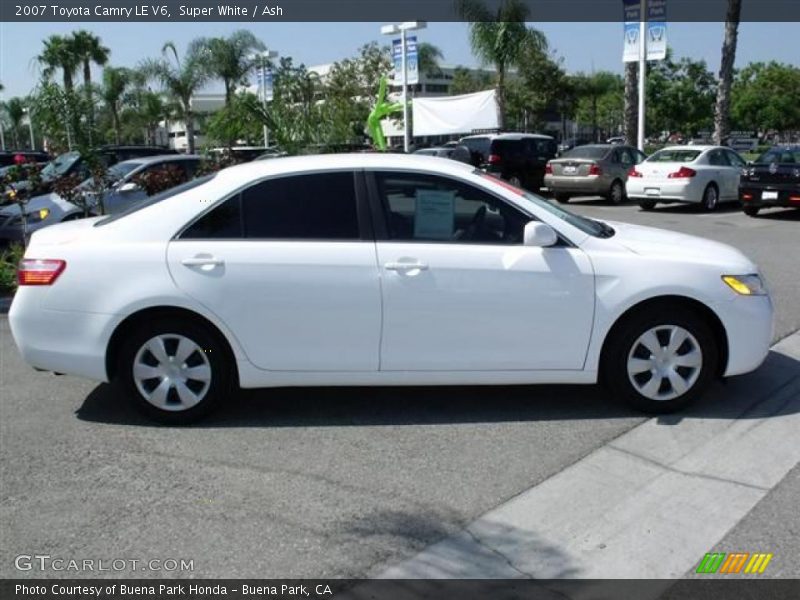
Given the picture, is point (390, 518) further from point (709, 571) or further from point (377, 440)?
point (709, 571)

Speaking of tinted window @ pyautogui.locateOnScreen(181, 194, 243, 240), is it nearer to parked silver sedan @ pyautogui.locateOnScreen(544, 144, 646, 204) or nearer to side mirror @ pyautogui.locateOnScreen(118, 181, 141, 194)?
side mirror @ pyautogui.locateOnScreen(118, 181, 141, 194)

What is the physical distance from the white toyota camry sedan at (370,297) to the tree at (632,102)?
21336 mm

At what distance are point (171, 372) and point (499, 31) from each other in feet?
91.0

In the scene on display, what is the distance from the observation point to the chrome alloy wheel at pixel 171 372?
4762 mm

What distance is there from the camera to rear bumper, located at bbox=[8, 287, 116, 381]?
4.74 m

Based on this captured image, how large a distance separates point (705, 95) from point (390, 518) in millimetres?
59718

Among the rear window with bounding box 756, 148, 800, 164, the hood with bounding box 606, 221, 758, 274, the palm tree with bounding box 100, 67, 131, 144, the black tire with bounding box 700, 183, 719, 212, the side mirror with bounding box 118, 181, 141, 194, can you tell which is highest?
the palm tree with bounding box 100, 67, 131, 144

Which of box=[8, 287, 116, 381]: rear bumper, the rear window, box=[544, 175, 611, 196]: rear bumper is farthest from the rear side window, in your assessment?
box=[544, 175, 611, 196]: rear bumper

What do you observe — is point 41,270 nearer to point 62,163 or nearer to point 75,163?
point 75,163

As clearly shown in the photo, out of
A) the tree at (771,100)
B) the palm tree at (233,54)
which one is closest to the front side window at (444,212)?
the palm tree at (233,54)

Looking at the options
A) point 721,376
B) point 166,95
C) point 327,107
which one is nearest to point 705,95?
point 166,95

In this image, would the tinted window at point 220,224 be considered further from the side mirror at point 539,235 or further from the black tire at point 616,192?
the black tire at point 616,192

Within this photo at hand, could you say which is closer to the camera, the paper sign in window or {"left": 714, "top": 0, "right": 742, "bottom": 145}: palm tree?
the paper sign in window
